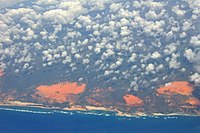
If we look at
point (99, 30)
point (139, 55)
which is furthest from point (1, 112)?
point (99, 30)

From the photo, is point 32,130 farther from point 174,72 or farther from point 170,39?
point 170,39

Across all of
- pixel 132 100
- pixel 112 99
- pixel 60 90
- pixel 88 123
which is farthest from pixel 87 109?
pixel 60 90

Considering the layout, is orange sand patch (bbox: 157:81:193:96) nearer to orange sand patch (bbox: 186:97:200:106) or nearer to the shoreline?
orange sand patch (bbox: 186:97:200:106)

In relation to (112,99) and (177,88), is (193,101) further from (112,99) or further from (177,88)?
(112,99)

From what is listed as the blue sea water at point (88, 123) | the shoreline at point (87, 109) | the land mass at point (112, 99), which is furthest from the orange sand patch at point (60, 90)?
the blue sea water at point (88, 123)

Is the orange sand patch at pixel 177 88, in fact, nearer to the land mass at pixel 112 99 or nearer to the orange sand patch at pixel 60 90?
the land mass at pixel 112 99

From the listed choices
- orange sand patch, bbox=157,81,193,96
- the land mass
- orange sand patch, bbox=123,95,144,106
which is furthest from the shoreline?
orange sand patch, bbox=157,81,193,96
